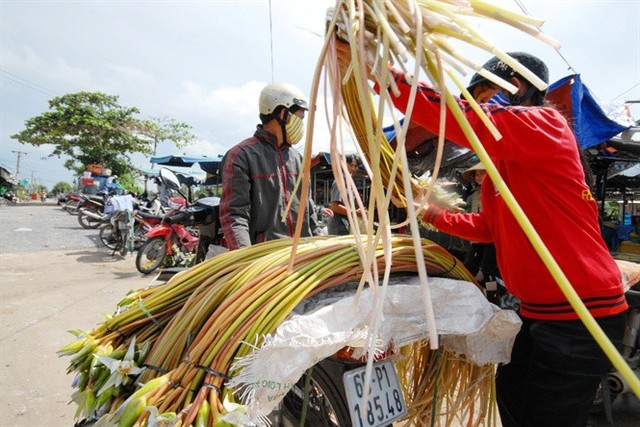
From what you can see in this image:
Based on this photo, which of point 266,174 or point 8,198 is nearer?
point 266,174

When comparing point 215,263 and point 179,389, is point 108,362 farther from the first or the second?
point 215,263

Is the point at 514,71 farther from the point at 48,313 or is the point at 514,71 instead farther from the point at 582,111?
the point at 48,313

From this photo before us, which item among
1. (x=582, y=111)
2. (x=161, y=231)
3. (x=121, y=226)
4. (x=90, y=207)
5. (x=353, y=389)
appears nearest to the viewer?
(x=353, y=389)

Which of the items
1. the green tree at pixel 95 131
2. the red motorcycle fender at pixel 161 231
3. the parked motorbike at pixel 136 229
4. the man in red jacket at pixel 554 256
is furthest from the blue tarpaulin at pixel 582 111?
the green tree at pixel 95 131

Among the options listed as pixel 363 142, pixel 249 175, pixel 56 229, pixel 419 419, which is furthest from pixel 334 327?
pixel 56 229

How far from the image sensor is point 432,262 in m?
1.40

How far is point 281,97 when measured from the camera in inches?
86.3

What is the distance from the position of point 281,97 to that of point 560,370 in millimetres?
1759

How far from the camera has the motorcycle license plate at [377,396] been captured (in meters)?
1.31

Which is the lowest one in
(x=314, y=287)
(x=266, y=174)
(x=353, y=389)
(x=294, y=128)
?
(x=353, y=389)

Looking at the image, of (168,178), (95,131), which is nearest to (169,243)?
(168,178)

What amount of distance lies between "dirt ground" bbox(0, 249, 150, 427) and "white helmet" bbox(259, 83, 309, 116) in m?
1.84

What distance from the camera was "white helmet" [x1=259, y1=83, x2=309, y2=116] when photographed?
86.1 inches

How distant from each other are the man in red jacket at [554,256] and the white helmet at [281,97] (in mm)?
1118
